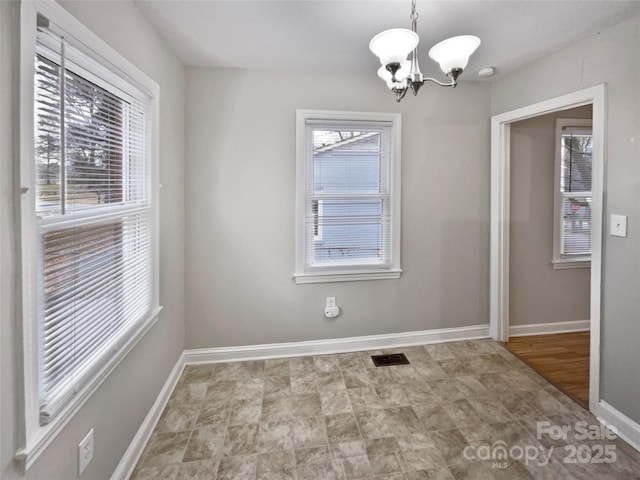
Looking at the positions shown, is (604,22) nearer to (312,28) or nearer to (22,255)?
(312,28)

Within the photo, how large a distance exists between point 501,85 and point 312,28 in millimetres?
1902

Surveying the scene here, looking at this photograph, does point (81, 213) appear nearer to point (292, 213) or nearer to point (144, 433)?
point (144, 433)

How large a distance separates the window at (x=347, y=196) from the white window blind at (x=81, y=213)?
133 centimetres

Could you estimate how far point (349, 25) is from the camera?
1985mm

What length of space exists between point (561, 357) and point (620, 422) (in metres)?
0.98

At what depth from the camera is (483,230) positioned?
3092 millimetres

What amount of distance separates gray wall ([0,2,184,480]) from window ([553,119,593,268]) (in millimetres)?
3584

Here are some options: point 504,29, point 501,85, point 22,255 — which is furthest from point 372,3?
point 22,255

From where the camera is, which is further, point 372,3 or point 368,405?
point 368,405

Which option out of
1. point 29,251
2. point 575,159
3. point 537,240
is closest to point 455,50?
point 29,251

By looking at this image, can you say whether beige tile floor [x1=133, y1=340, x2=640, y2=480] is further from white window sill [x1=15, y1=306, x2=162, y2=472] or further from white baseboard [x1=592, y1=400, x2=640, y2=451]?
white window sill [x1=15, y1=306, x2=162, y2=472]

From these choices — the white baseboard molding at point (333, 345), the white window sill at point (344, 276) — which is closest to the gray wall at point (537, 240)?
the white baseboard molding at point (333, 345)

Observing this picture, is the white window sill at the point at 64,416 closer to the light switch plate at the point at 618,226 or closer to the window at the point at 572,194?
the light switch plate at the point at 618,226

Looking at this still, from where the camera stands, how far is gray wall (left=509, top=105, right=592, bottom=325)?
3111mm
